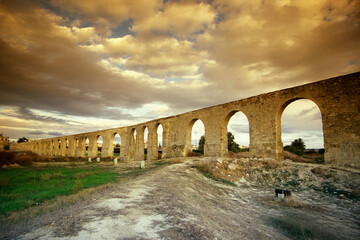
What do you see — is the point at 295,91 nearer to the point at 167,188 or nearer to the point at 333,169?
the point at 333,169

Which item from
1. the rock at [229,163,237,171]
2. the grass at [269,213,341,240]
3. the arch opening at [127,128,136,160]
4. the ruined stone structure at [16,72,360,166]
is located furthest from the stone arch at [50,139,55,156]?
the grass at [269,213,341,240]

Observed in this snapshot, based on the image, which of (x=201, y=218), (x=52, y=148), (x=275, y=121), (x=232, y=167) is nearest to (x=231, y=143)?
(x=275, y=121)

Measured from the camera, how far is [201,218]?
3.30m

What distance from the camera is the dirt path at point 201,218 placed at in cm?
244

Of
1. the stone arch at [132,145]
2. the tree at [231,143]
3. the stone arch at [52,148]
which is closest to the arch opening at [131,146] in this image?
the stone arch at [132,145]

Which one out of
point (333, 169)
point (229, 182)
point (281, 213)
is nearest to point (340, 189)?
point (333, 169)

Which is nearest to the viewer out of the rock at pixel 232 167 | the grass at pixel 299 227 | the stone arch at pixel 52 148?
the grass at pixel 299 227

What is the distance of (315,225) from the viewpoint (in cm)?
421

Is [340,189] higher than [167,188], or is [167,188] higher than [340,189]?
[167,188]

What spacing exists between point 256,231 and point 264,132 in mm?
7812

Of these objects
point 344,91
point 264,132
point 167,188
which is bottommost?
point 167,188

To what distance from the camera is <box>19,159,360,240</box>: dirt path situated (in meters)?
2.44

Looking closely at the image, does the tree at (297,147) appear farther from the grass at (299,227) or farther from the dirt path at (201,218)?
the grass at (299,227)

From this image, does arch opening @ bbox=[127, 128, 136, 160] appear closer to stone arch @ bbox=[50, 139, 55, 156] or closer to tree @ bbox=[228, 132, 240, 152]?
tree @ bbox=[228, 132, 240, 152]
